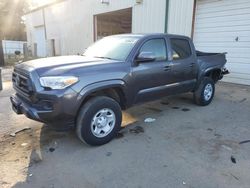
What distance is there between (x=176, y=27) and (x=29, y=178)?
9581mm

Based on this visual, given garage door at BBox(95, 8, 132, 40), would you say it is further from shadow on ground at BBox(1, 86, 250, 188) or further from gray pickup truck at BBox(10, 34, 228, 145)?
shadow on ground at BBox(1, 86, 250, 188)

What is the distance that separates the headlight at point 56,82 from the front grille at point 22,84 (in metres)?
0.29

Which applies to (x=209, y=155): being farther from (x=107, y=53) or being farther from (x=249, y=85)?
(x=249, y=85)

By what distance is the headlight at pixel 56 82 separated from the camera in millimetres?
3531

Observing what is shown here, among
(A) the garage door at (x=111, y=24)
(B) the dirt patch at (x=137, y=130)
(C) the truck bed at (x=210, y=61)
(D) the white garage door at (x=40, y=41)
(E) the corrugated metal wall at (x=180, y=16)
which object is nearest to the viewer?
(B) the dirt patch at (x=137, y=130)

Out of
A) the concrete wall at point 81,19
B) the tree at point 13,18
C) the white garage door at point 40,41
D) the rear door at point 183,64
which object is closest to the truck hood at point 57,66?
the rear door at point 183,64

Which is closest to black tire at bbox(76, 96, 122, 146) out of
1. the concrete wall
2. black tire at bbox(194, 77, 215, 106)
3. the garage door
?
black tire at bbox(194, 77, 215, 106)

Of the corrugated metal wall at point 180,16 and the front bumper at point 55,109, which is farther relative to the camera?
the corrugated metal wall at point 180,16

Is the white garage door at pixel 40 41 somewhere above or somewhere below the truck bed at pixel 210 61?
above

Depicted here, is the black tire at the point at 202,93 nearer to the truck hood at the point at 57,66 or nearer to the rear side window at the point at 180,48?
the rear side window at the point at 180,48

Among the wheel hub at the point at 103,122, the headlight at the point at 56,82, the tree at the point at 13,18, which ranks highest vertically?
the tree at the point at 13,18

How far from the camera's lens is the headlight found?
3.53 m

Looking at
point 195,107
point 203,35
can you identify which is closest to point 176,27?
point 203,35

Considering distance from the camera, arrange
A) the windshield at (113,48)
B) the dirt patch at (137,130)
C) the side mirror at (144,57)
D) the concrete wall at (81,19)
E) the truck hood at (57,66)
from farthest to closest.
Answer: the concrete wall at (81,19), the dirt patch at (137,130), the windshield at (113,48), the side mirror at (144,57), the truck hood at (57,66)
